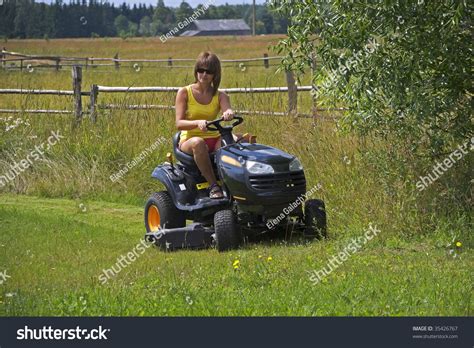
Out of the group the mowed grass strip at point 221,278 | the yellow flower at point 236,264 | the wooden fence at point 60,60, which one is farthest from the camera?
the wooden fence at point 60,60

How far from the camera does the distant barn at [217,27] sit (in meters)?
93.2

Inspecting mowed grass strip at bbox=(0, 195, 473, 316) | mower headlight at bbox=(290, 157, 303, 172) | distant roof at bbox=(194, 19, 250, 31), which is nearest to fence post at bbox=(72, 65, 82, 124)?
mowed grass strip at bbox=(0, 195, 473, 316)

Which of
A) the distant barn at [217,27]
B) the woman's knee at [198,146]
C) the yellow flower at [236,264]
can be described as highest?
the woman's knee at [198,146]

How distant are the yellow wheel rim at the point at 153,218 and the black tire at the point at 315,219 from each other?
166 cm

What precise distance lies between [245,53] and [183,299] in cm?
5104

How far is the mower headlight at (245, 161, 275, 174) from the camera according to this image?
362 inches

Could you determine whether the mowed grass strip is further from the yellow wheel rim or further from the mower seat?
the mower seat

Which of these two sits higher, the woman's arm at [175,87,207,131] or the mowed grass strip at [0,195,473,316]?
the woman's arm at [175,87,207,131]

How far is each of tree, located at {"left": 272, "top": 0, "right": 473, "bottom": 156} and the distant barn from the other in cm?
8188

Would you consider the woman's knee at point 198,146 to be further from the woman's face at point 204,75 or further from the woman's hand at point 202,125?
the woman's face at point 204,75

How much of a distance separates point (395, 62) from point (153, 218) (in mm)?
3142

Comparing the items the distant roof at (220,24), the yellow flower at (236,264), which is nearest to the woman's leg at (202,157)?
the yellow flower at (236,264)

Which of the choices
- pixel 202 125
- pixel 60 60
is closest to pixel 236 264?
pixel 202 125

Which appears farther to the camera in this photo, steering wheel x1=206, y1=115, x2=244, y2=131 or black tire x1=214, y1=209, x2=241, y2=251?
steering wheel x1=206, y1=115, x2=244, y2=131
